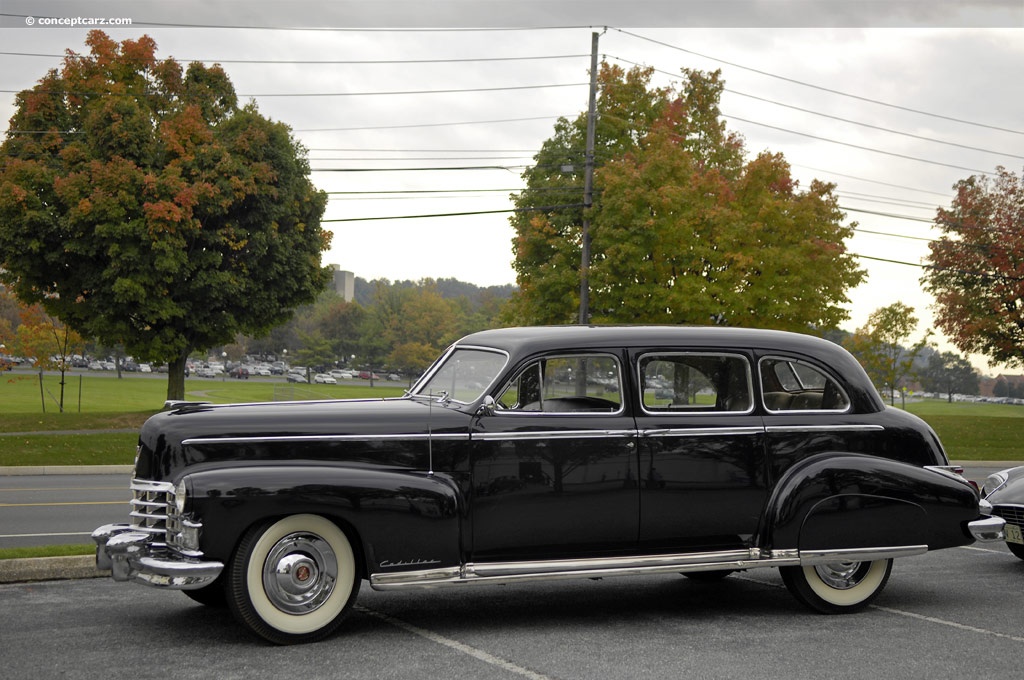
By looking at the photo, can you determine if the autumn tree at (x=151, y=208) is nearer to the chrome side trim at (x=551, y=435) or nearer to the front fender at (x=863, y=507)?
the chrome side trim at (x=551, y=435)

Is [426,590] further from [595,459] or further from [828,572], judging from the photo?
[828,572]

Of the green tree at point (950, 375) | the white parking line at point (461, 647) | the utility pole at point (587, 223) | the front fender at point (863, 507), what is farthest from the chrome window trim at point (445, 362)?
the green tree at point (950, 375)

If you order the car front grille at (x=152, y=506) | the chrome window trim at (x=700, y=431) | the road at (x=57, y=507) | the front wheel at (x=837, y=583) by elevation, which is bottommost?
the road at (x=57, y=507)

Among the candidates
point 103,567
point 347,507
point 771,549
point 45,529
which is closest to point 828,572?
point 771,549

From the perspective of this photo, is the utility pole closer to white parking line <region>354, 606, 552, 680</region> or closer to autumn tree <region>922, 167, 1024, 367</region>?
autumn tree <region>922, 167, 1024, 367</region>

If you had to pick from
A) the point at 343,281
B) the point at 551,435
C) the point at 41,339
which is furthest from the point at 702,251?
the point at 343,281

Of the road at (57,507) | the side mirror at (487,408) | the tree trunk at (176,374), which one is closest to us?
the side mirror at (487,408)

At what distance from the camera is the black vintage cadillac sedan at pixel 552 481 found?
6195mm

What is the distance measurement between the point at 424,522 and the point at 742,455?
2257 millimetres

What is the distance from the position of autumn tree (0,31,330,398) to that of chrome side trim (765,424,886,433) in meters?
25.3

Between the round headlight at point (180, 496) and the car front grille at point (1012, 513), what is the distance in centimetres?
692

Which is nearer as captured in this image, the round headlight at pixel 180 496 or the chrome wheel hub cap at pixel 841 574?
the round headlight at pixel 180 496

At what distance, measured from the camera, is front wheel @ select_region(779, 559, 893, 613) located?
288 inches

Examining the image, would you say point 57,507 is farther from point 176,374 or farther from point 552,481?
point 176,374
